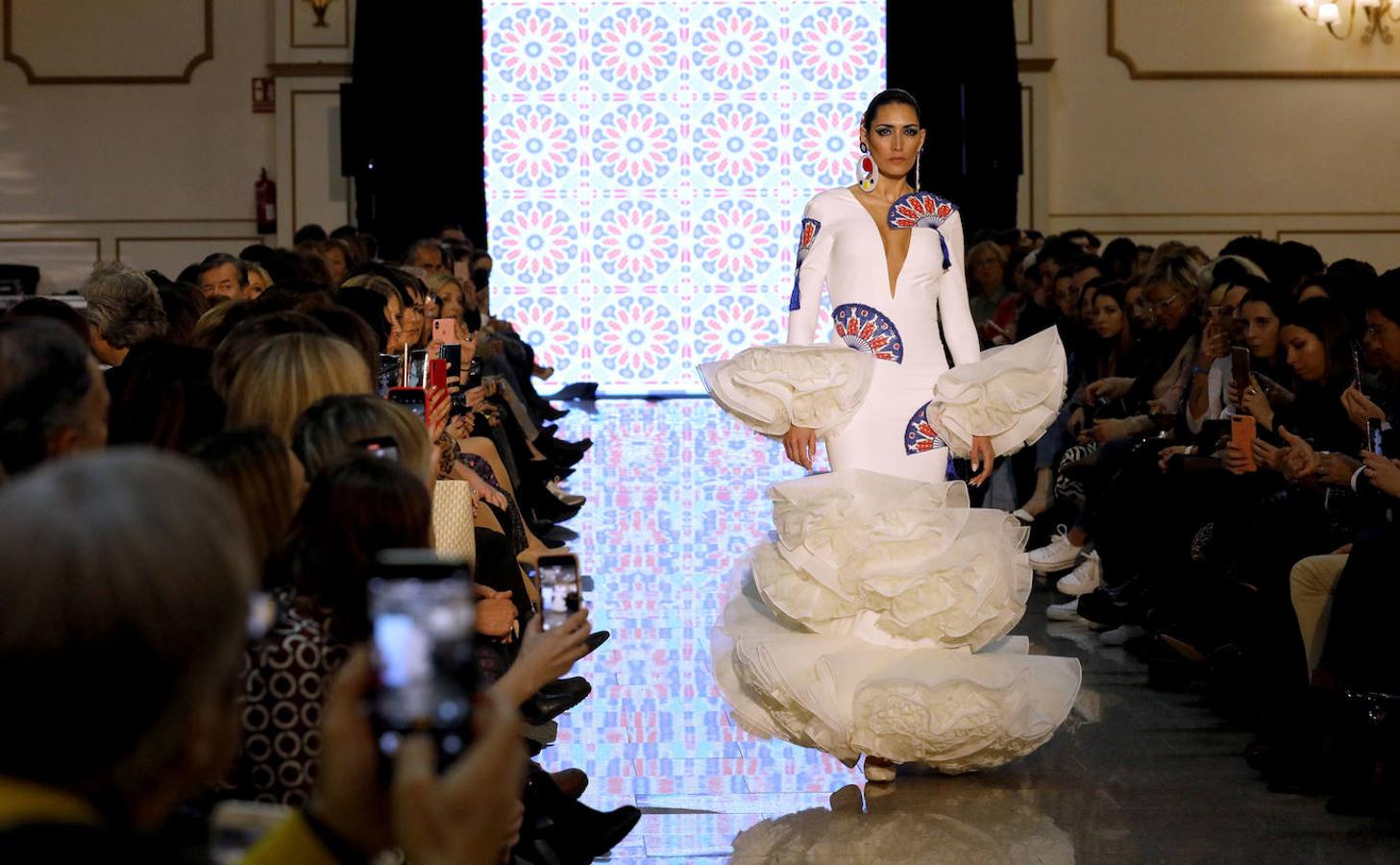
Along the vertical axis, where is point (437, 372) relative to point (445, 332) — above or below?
below

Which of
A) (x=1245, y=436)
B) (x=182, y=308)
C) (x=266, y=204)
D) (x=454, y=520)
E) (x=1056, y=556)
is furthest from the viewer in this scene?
(x=266, y=204)

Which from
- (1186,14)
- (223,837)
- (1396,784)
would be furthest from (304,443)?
(1186,14)

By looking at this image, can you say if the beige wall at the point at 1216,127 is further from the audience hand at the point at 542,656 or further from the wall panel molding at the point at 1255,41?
the audience hand at the point at 542,656

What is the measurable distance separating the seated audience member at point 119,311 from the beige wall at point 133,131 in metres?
7.54

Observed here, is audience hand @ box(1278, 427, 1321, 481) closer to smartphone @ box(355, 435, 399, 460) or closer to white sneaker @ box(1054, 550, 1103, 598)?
white sneaker @ box(1054, 550, 1103, 598)

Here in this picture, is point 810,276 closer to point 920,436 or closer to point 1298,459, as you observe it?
point 920,436

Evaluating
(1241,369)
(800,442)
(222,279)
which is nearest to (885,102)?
(800,442)

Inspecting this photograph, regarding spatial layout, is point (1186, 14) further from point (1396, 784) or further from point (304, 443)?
point (304, 443)

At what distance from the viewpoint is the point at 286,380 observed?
291 cm

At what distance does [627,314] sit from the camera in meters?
12.6

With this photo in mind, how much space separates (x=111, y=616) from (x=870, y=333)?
335 centimetres

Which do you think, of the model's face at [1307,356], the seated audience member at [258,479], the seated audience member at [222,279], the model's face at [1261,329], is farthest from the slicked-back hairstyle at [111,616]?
the seated audience member at [222,279]

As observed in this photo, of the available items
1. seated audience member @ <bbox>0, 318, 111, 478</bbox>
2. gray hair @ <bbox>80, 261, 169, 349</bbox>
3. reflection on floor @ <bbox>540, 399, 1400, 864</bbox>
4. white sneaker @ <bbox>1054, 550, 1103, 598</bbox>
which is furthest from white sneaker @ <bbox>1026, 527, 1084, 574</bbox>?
seated audience member @ <bbox>0, 318, 111, 478</bbox>

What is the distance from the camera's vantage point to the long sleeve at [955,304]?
4.34 meters
